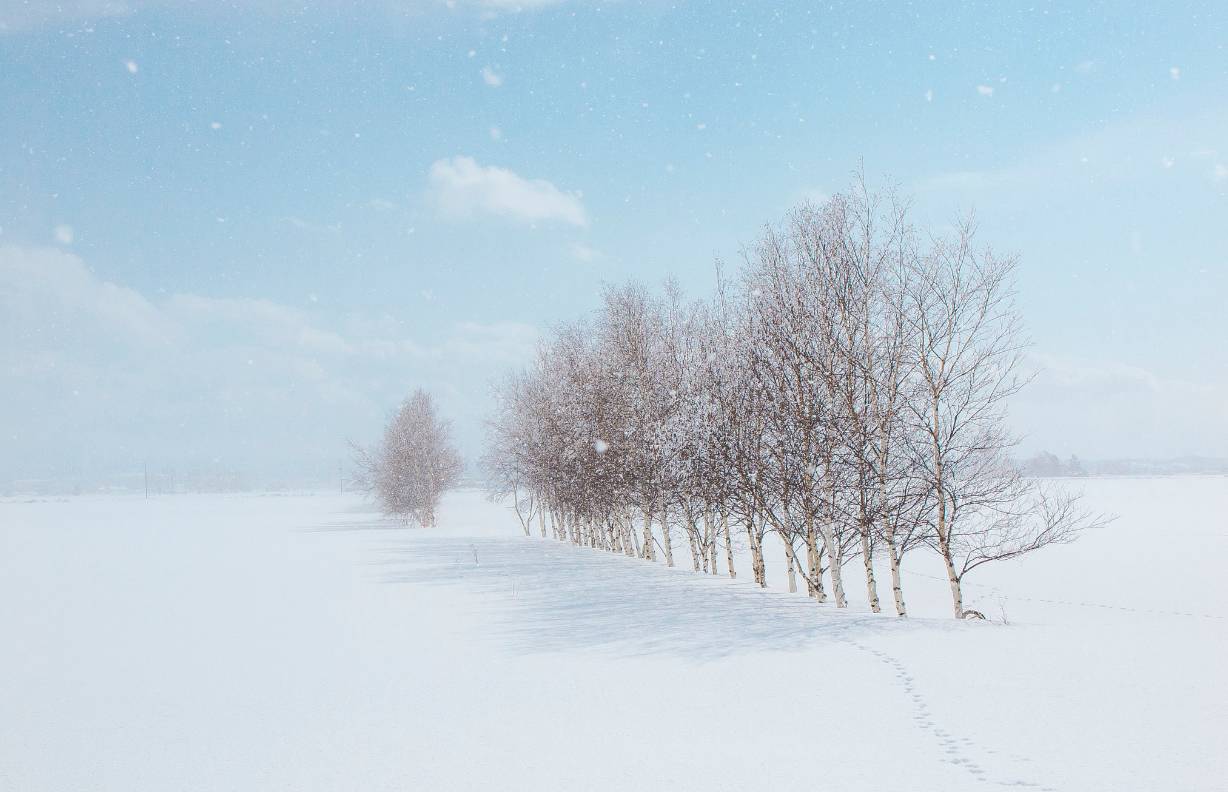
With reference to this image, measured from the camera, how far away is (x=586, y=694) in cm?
1087

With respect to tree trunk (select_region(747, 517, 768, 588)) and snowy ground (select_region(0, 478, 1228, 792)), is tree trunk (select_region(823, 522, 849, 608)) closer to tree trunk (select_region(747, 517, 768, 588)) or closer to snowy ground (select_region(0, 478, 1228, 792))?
snowy ground (select_region(0, 478, 1228, 792))

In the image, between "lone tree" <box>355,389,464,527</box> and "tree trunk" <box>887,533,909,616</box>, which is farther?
"lone tree" <box>355,389,464,527</box>

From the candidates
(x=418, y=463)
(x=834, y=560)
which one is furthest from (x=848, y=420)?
(x=418, y=463)

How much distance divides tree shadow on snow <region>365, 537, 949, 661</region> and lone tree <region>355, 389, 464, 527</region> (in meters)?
30.7

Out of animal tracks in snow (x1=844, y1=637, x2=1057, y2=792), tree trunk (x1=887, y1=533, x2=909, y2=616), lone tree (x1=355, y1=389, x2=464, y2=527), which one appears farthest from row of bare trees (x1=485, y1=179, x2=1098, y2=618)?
lone tree (x1=355, y1=389, x2=464, y2=527)

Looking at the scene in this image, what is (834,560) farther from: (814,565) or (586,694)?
(586,694)

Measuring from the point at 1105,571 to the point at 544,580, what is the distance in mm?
28211

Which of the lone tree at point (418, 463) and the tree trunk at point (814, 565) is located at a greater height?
the lone tree at point (418, 463)

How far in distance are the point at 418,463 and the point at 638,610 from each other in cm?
4680

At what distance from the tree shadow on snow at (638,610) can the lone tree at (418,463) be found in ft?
101

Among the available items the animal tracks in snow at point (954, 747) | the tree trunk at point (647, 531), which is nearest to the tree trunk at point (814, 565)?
the animal tracks in snow at point (954, 747)

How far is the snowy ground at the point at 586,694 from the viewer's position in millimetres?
7977

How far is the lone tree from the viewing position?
61500 mm

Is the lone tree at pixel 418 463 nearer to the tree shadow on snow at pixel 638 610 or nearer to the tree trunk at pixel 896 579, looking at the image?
the tree shadow on snow at pixel 638 610
